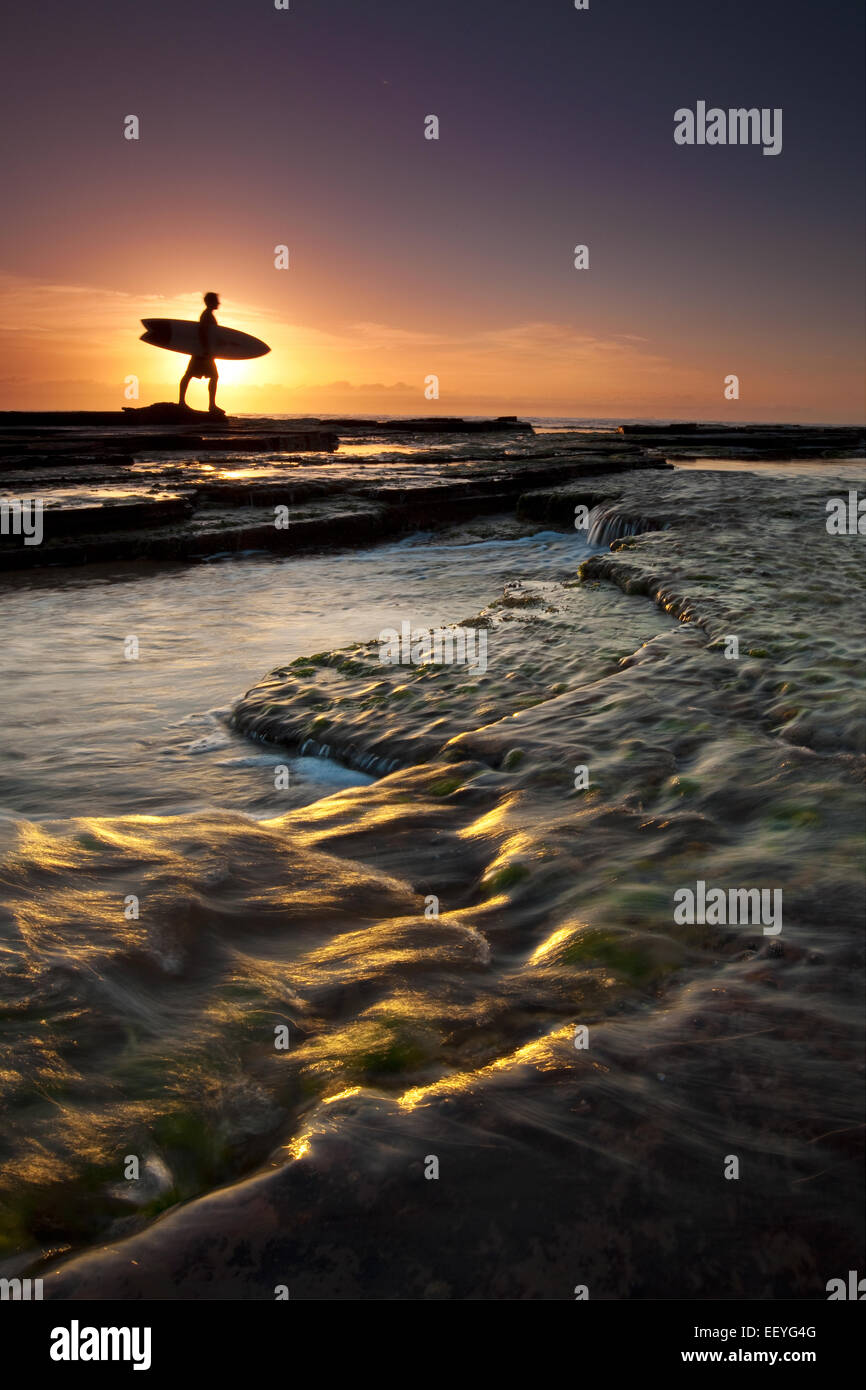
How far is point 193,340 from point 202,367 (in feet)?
12.7

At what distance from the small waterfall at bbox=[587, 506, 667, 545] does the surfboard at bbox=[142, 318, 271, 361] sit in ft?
60.1

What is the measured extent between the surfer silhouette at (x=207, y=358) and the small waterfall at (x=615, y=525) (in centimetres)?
1724

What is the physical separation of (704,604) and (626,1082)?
448 cm

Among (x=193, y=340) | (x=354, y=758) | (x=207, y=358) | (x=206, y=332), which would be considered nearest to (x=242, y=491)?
(x=354, y=758)

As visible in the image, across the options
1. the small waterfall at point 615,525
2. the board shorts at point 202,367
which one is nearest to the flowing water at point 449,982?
the small waterfall at point 615,525

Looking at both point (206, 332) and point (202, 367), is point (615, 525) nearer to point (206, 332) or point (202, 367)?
point (206, 332)

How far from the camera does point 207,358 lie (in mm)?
26328

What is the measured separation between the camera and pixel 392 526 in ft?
41.4

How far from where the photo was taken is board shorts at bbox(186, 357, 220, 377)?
26.5 meters

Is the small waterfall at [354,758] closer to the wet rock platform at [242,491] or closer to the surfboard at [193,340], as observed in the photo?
the wet rock platform at [242,491]

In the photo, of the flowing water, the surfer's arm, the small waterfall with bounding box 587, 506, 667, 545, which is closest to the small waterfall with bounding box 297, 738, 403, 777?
the flowing water
